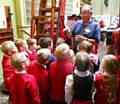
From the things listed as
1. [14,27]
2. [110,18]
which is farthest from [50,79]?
[110,18]

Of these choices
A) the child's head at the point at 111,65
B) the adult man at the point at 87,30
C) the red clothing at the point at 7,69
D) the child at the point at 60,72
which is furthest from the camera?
the adult man at the point at 87,30

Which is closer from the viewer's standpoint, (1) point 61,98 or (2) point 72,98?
(2) point 72,98

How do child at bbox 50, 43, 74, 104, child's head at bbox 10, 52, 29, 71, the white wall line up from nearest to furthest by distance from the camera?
1. child's head at bbox 10, 52, 29, 71
2. child at bbox 50, 43, 74, 104
3. the white wall

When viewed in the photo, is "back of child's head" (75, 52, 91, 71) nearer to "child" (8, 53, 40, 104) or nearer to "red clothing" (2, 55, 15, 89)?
"child" (8, 53, 40, 104)

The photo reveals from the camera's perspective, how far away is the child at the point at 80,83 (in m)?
2.17

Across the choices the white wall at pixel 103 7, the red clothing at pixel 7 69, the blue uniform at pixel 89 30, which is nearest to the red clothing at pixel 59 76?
the red clothing at pixel 7 69

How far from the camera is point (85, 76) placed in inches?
86.2

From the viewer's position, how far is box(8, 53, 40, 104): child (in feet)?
7.38

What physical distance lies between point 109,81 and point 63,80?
493 mm

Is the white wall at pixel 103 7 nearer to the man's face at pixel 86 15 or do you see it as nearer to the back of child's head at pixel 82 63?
the man's face at pixel 86 15

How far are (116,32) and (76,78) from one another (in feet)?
1.94

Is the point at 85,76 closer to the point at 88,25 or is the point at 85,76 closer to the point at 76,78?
the point at 76,78

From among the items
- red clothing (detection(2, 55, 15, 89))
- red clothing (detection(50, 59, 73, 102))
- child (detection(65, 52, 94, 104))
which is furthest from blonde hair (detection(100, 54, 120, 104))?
red clothing (detection(2, 55, 15, 89))

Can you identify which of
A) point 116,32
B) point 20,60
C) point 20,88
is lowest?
point 20,88
